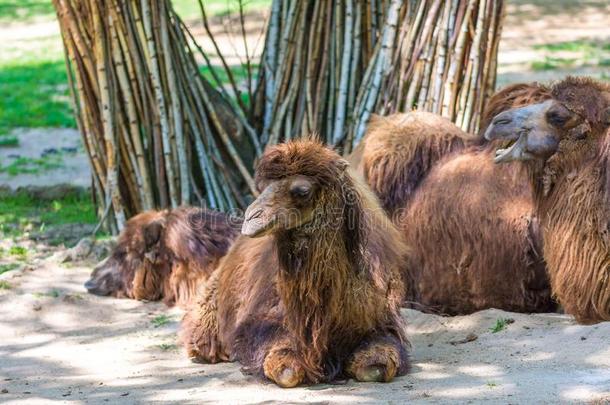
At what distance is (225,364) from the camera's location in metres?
5.82

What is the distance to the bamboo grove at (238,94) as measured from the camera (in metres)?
8.14

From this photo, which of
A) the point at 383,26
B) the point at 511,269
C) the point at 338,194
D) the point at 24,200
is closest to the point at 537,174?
the point at 511,269

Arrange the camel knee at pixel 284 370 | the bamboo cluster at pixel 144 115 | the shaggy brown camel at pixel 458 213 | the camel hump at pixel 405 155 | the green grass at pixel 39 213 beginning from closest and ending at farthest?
1. the camel knee at pixel 284 370
2. the shaggy brown camel at pixel 458 213
3. the camel hump at pixel 405 155
4. the bamboo cluster at pixel 144 115
5. the green grass at pixel 39 213

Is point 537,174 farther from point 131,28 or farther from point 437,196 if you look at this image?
point 131,28

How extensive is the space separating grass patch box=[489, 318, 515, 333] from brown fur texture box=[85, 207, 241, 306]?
2.29m

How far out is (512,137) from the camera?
5793mm

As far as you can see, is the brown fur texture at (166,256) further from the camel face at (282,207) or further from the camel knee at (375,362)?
the camel face at (282,207)

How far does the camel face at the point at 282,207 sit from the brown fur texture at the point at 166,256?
9.28ft

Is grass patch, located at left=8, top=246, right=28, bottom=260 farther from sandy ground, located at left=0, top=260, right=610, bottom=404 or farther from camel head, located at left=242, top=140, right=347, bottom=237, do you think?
camel head, located at left=242, top=140, right=347, bottom=237

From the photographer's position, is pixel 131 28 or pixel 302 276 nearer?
pixel 302 276

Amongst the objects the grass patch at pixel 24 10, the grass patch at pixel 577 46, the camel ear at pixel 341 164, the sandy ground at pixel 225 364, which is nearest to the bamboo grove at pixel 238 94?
the sandy ground at pixel 225 364

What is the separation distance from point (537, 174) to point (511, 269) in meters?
0.82

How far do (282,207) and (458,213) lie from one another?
2155 millimetres

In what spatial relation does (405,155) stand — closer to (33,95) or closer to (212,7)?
(33,95)
